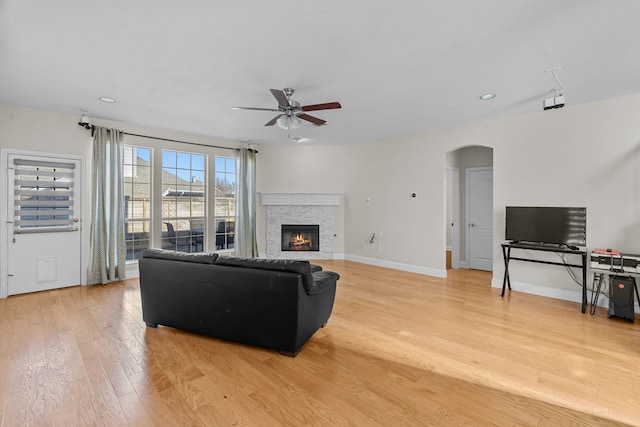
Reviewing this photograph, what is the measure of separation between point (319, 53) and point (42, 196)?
4817mm

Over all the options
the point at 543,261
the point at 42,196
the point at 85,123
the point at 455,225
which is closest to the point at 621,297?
the point at 543,261

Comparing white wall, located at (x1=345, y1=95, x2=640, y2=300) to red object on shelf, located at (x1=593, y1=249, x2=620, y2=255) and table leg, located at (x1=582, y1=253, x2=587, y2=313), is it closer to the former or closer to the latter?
red object on shelf, located at (x1=593, y1=249, x2=620, y2=255)

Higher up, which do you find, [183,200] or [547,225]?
[183,200]

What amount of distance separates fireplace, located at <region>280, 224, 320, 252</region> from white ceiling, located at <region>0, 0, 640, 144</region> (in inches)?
141

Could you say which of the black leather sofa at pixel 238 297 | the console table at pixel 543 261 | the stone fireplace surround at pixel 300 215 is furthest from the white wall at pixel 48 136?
the console table at pixel 543 261

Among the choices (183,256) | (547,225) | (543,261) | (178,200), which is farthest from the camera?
(178,200)

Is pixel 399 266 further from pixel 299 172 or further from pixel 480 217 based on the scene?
pixel 299 172

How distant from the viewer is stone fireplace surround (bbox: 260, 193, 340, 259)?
7297 millimetres

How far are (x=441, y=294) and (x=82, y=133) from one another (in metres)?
6.34

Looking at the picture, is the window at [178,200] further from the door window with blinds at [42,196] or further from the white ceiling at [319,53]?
the white ceiling at [319,53]

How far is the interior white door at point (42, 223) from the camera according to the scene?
4.45 metres

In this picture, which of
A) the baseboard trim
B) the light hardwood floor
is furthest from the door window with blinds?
the baseboard trim

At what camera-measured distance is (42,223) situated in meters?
4.64

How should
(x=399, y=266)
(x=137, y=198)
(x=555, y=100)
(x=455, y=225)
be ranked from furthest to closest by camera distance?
(x=455, y=225) → (x=399, y=266) → (x=137, y=198) → (x=555, y=100)
